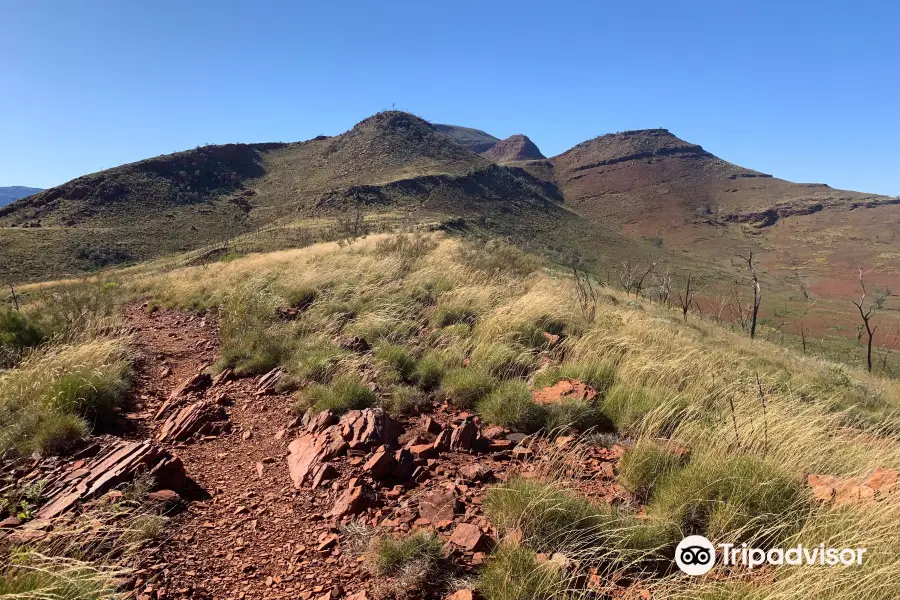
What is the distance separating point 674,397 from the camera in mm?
3850

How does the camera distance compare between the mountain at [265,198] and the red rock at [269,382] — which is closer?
the red rock at [269,382]

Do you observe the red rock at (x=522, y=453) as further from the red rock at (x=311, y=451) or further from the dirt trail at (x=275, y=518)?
the red rock at (x=311, y=451)

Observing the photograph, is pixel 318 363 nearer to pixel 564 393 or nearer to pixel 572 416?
pixel 564 393

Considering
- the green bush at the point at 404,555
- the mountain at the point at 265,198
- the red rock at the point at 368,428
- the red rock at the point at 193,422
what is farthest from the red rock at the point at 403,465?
the mountain at the point at 265,198

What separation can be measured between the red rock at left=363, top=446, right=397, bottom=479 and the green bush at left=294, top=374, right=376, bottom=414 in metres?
0.89

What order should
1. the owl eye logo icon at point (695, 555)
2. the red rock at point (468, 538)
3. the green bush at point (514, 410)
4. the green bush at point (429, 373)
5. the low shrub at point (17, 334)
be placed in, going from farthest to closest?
the low shrub at point (17, 334)
the green bush at point (429, 373)
the green bush at point (514, 410)
the red rock at point (468, 538)
the owl eye logo icon at point (695, 555)

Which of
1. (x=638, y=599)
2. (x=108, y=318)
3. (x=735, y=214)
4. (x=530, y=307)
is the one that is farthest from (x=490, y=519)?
(x=735, y=214)

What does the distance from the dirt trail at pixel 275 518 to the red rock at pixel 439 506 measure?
0.08 ft

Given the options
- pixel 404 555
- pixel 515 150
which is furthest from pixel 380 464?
pixel 515 150

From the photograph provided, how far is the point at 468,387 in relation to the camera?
4.31 meters

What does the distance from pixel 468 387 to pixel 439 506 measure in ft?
5.35

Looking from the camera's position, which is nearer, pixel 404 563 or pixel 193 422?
pixel 404 563

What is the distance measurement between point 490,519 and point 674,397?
84.6 inches

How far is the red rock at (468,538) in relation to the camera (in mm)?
2395
